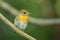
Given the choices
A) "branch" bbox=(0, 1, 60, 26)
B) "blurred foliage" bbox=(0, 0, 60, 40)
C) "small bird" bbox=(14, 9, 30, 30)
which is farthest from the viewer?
"blurred foliage" bbox=(0, 0, 60, 40)

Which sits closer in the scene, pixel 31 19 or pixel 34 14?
pixel 31 19

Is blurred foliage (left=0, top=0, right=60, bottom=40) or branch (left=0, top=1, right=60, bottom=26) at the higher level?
blurred foliage (left=0, top=0, right=60, bottom=40)

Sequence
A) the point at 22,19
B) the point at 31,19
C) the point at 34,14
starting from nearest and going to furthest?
the point at 22,19
the point at 31,19
the point at 34,14

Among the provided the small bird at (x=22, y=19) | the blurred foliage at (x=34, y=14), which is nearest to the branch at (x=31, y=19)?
the blurred foliage at (x=34, y=14)

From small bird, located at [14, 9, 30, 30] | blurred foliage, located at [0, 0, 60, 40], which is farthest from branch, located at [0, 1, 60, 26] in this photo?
small bird, located at [14, 9, 30, 30]

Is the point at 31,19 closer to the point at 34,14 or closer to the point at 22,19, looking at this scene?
the point at 34,14

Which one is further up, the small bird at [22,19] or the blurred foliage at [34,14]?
the blurred foliage at [34,14]

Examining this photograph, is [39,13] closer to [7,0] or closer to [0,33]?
[7,0]

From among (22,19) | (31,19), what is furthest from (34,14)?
(22,19)

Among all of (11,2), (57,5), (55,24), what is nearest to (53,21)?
(55,24)

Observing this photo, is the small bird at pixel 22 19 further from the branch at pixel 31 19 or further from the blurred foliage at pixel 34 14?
the blurred foliage at pixel 34 14

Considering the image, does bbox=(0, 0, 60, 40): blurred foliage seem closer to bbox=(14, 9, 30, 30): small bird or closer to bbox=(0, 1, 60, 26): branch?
bbox=(0, 1, 60, 26): branch

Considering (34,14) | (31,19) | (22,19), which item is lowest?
(22,19)
